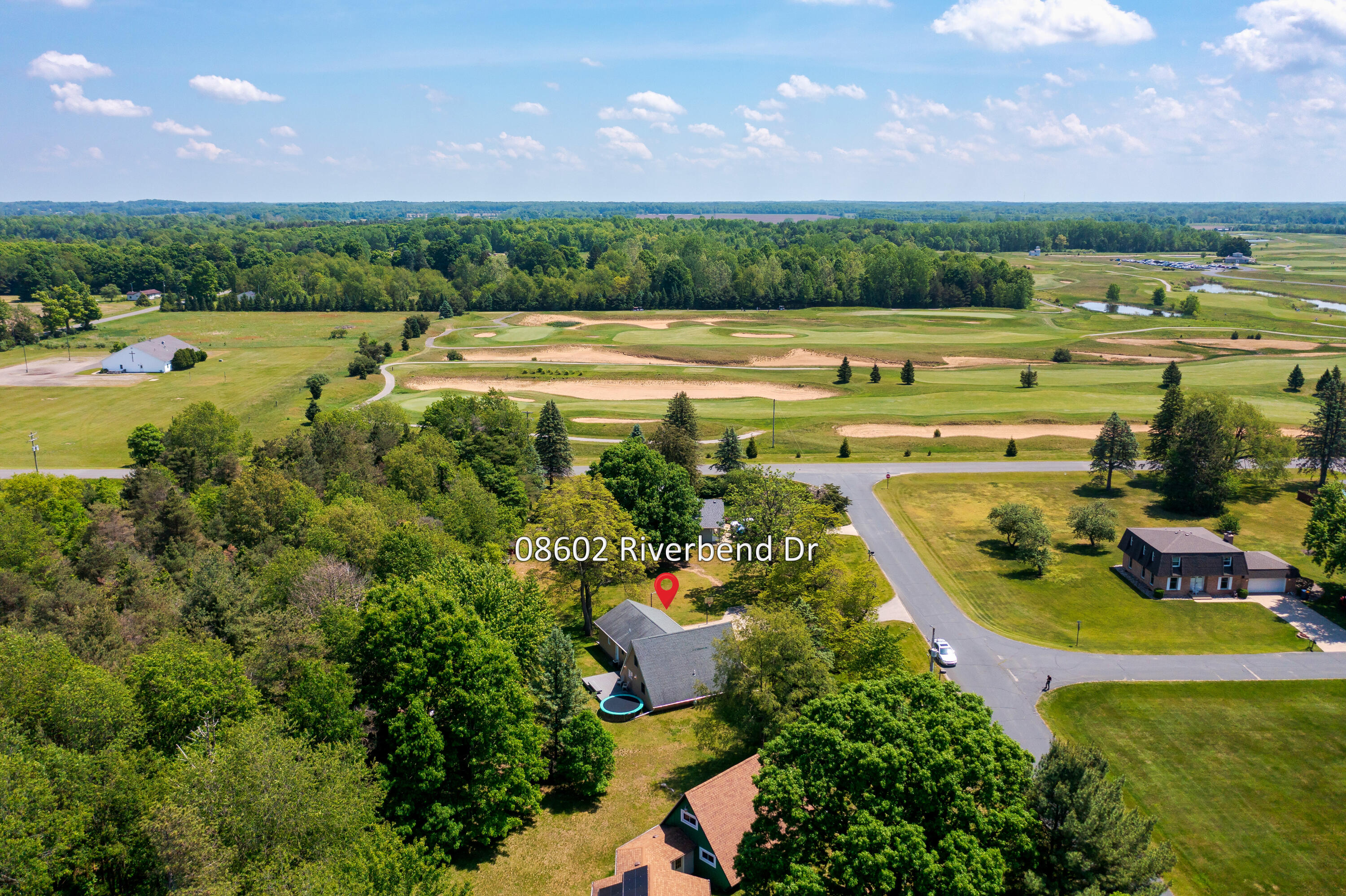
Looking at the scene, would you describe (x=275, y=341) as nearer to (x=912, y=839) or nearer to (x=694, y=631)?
(x=694, y=631)

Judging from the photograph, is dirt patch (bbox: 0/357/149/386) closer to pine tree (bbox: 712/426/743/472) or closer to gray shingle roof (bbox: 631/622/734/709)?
pine tree (bbox: 712/426/743/472)

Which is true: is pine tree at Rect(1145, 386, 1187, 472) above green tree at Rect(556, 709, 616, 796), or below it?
Result: above

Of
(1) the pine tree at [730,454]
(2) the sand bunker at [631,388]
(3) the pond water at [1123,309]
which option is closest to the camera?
(1) the pine tree at [730,454]

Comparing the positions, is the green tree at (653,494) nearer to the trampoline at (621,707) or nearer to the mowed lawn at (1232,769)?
the trampoline at (621,707)

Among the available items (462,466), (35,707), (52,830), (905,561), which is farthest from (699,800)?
(462,466)

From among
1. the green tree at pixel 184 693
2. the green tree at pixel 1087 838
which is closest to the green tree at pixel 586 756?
the green tree at pixel 184 693

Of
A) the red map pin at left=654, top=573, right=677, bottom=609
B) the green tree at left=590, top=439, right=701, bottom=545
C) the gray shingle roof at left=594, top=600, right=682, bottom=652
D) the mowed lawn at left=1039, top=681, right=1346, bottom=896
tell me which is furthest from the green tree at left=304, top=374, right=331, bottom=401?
the mowed lawn at left=1039, top=681, right=1346, bottom=896
